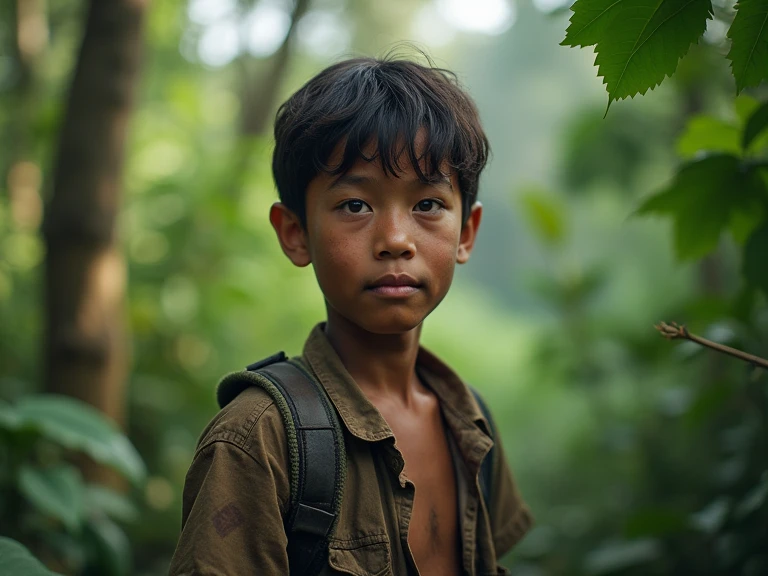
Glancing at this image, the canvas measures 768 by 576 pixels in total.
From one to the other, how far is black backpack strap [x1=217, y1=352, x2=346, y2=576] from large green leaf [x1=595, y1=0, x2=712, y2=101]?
68 cm

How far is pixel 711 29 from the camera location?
281 cm

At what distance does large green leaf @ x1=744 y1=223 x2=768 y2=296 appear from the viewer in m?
1.69

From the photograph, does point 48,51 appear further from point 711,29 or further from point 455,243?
point 455,243

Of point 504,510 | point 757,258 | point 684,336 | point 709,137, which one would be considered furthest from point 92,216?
point 684,336

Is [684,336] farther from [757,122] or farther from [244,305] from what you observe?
[244,305]

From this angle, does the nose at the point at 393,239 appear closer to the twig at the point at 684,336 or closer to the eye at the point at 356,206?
the eye at the point at 356,206

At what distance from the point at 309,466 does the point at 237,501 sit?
12 centimetres

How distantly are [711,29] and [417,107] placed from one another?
6.17 feet

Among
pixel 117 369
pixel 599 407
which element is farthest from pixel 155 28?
pixel 599 407

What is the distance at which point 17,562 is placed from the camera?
1.30 m

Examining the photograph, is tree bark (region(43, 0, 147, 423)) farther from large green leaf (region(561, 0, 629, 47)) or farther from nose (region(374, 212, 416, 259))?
large green leaf (region(561, 0, 629, 47))

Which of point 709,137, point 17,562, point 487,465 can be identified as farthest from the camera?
point 709,137

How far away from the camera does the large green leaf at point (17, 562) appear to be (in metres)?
1.28

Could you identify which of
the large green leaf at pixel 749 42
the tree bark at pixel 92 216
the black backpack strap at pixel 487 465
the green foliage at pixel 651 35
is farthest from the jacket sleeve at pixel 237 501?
the tree bark at pixel 92 216
